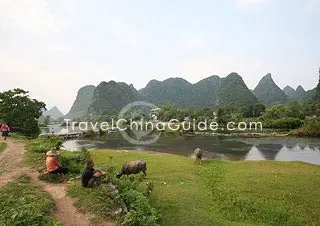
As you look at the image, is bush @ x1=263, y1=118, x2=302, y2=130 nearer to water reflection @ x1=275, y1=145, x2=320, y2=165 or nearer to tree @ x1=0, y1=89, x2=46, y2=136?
water reflection @ x1=275, y1=145, x2=320, y2=165

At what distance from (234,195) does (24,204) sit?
8076 mm

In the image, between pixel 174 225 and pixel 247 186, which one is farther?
pixel 247 186

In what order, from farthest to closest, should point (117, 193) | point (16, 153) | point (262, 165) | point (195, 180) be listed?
point (262, 165)
point (16, 153)
point (195, 180)
point (117, 193)

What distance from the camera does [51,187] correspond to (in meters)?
11.1

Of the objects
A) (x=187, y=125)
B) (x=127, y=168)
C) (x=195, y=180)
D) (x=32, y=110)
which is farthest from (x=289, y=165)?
(x=187, y=125)

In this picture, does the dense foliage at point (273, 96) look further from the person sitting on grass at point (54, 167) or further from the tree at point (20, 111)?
the person sitting on grass at point (54, 167)

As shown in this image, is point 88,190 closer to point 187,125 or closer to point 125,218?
point 125,218

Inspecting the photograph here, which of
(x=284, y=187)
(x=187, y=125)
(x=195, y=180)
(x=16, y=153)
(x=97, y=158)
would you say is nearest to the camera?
(x=284, y=187)

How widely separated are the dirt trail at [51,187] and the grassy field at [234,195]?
69 cm

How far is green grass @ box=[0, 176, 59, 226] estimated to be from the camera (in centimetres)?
682

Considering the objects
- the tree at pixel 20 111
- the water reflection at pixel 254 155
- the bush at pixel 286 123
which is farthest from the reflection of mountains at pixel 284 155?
the bush at pixel 286 123

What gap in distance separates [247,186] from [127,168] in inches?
218

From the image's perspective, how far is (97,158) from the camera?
70.4 ft

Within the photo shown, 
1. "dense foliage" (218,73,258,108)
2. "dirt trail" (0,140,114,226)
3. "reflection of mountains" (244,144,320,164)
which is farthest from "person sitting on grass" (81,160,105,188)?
"dense foliage" (218,73,258,108)
